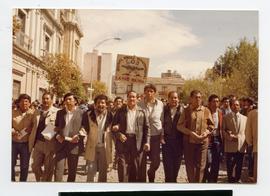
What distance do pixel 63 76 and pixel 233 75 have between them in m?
0.97

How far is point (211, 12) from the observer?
7.93 feet

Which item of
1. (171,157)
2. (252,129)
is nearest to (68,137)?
(171,157)

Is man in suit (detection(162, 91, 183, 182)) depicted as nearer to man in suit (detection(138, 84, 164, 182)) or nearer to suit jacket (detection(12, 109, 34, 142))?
man in suit (detection(138, 84, 164, 182))

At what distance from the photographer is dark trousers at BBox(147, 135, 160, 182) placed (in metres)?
2.45

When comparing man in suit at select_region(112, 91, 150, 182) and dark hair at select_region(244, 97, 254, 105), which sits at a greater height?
dark hair at select_region(244, 97, 254, 105)

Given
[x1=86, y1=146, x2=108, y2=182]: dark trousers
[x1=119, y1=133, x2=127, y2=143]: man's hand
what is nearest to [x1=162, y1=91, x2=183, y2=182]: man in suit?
[x1=119, y1=133, x2=127, y2=143]: man's hand

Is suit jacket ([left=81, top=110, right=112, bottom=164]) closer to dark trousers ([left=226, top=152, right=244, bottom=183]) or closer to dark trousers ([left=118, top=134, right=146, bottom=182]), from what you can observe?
dark trousers ([left=118, top=134, right=146, bottom=182])

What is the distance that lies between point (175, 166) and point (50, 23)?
1.09m

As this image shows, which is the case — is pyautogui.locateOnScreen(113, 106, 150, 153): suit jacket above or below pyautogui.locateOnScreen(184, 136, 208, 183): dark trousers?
above

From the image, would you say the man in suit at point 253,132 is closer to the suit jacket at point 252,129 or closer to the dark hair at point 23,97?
the suit jacket at point 252,129

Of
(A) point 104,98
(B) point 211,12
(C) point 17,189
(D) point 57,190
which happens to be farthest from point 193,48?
(C) point 17,189

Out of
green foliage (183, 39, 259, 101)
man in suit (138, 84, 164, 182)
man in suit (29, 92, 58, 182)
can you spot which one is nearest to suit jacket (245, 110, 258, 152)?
green foliage (183, 39, 259, 101)

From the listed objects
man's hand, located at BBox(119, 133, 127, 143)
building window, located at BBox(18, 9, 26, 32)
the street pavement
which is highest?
building window, located at BBox(18, 9, 26, 32)
